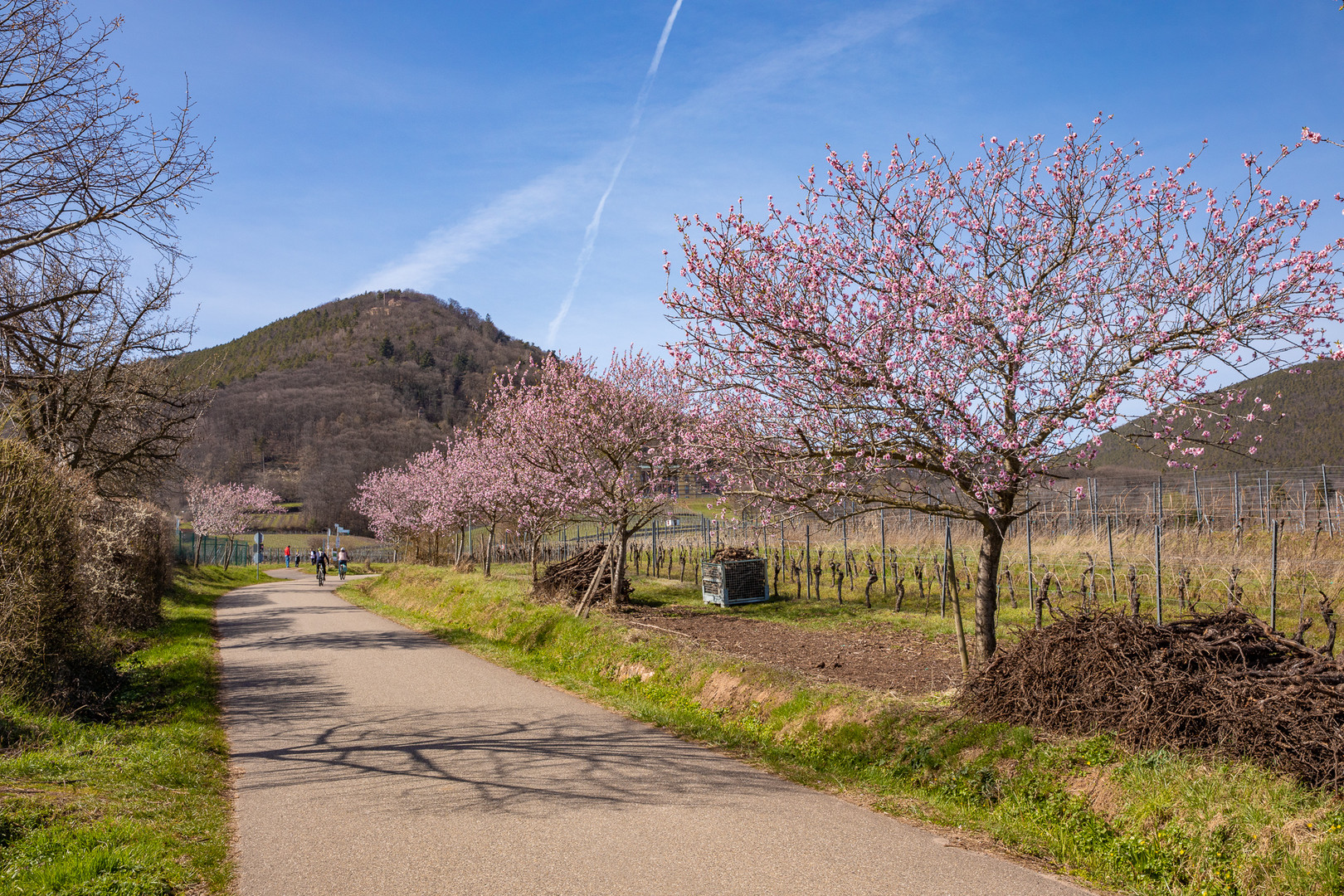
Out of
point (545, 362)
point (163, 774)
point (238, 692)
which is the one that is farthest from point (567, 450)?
point (163, 774)

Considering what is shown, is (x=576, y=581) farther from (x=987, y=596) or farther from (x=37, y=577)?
(x=987, y=596)

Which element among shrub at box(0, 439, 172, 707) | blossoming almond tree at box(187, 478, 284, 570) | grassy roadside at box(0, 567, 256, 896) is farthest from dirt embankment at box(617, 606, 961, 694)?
blossoming almond tree at box(187, 478, 284, 570)

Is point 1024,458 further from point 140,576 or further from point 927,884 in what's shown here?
point 140,576

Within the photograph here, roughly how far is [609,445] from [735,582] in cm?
420

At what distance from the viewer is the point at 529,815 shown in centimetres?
545

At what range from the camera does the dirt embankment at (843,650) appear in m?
9.27

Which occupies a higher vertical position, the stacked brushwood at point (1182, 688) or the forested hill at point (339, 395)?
the forested hill at point (339, 395)

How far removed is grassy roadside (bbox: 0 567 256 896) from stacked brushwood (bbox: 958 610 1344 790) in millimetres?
5522

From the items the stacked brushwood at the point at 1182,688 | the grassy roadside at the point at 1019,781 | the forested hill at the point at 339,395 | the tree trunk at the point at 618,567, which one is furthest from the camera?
the forested hill at the point at 339,395

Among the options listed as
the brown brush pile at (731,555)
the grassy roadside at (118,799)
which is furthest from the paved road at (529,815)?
the brown brush pile at (731,555)

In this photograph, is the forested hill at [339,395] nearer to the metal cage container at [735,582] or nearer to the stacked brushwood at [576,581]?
the stacked brushwood at [576,581]

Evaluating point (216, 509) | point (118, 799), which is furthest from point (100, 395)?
point (216, 509)

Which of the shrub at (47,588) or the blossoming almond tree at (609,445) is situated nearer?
the shrub at (47,588)

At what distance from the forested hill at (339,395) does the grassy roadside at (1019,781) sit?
235 ft
